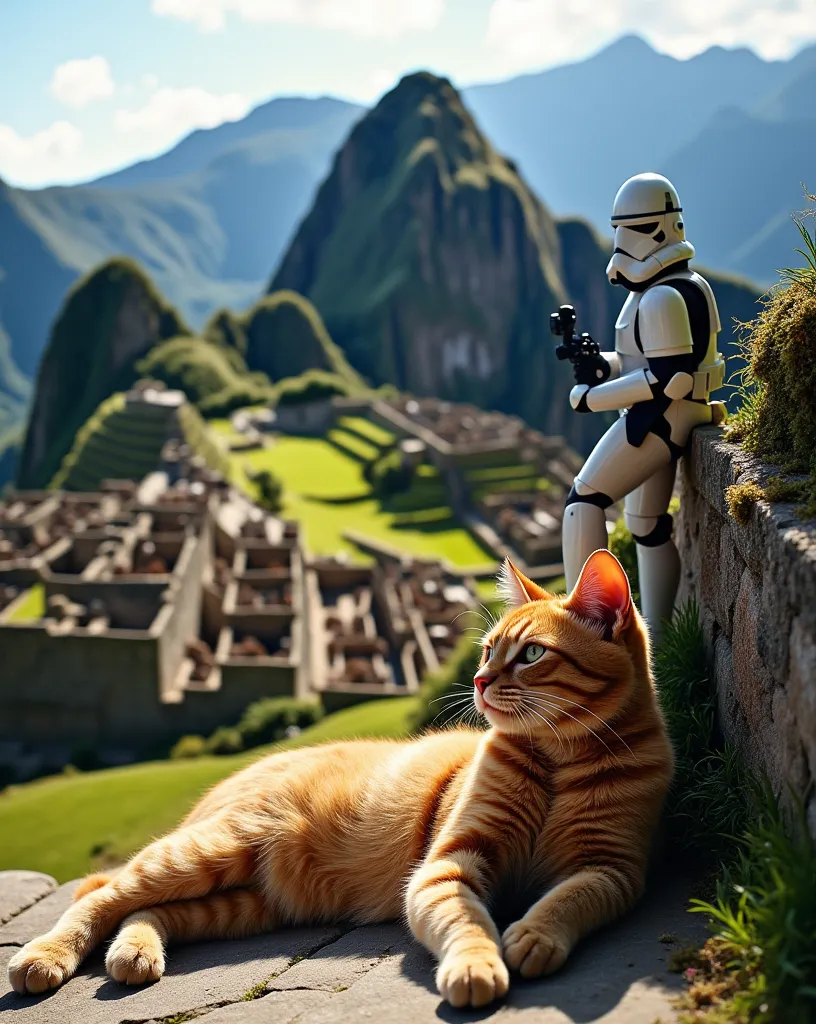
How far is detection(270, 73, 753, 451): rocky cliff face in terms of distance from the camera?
147m

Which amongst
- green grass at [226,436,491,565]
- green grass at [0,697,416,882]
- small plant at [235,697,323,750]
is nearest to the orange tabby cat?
green grass at [0,697,416,882]

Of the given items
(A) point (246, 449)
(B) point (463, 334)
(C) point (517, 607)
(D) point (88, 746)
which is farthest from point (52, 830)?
(B) point (463, 334)

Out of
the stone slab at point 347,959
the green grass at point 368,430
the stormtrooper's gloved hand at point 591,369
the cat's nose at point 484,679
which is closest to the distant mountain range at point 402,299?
the green grass at point 368,430

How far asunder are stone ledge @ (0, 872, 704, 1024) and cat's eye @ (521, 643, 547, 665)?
1.05 metres

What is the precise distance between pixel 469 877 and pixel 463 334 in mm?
150884

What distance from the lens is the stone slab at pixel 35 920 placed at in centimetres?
540

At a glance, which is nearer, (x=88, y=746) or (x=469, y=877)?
(x=469, y=877)

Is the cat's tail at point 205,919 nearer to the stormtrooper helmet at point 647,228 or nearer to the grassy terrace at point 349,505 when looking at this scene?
the stormtrooper helmet at point 647,228

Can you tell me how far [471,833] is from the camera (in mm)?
4055

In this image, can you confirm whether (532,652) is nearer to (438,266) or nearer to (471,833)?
(471,833)

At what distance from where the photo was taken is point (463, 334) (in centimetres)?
15188

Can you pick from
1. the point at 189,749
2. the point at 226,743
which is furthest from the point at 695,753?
the point at 189,749

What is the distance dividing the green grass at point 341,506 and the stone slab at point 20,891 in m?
40.6

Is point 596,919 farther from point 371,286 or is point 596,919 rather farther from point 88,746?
point 371,286
